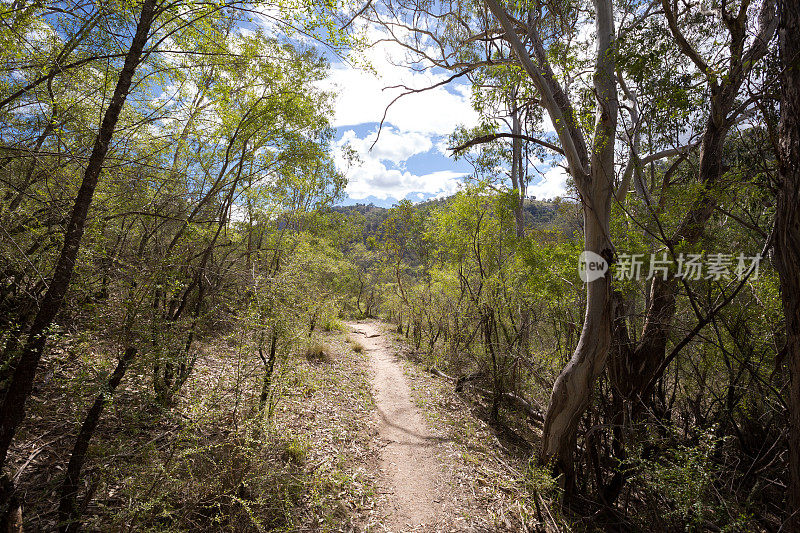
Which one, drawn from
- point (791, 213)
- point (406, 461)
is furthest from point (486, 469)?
point (791, 213)

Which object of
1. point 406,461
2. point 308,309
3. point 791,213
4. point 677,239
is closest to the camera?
point 791,213

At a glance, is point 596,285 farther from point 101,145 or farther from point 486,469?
point 101,145

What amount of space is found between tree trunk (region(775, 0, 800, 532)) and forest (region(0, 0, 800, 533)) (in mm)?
17

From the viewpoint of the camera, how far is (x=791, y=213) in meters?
2.33

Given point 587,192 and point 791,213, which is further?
point 587,192

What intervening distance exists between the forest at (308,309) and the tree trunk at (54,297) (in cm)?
2

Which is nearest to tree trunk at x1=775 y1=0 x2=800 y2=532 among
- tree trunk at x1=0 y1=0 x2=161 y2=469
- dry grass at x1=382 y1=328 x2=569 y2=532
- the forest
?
the forest

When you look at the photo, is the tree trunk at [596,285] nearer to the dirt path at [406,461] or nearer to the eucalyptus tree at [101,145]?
the dirt path at [406,461]

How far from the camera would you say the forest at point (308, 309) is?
2.83 meters

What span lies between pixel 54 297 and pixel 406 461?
487 cm

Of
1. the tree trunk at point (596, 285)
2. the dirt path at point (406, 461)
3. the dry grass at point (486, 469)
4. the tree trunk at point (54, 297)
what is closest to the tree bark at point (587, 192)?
the tree trunk at point (596, 285)

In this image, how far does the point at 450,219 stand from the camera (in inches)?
344

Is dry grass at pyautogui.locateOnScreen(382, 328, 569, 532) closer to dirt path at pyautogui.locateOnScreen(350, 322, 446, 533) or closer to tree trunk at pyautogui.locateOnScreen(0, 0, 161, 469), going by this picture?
dirt path at pyautogui.locateOnScreen(350, 322, 446, 533)

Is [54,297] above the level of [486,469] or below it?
above
